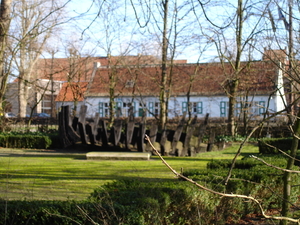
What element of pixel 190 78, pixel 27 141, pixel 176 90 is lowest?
pixel 27 141

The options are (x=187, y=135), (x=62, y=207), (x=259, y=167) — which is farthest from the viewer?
(x=187, y=135)

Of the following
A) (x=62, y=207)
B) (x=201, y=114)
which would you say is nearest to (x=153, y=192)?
(x=62, y=207)

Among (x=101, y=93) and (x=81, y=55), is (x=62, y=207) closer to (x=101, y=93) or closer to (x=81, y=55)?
(x=81, y=55)

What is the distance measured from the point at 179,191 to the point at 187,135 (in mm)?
10503

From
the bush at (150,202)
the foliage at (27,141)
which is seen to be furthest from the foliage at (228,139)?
the bush at (150,202)

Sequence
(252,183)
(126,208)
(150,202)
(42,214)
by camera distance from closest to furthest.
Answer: (42,214) < (126,208) < (150,202) < (252,183)

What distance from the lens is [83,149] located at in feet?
57.1

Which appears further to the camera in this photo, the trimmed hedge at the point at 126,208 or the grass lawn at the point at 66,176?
the grass lawn at the point at 66,176

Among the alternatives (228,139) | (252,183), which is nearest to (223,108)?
(228,139)

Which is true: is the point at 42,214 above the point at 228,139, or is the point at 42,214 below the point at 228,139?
above

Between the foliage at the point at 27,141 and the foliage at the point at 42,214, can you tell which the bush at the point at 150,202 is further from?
the foliage at the point at 27,141

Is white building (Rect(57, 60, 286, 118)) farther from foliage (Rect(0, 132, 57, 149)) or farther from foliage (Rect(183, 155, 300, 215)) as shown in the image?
foliage (Rect(183, 155, 300, 215))

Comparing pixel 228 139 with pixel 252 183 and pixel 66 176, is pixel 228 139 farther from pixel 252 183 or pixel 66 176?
pixel 252 183

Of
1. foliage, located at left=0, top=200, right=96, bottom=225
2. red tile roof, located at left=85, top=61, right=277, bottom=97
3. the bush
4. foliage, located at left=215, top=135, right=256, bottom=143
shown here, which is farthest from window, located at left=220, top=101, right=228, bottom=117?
foliage, located at left=0, top=200, right=96, bottom=225
